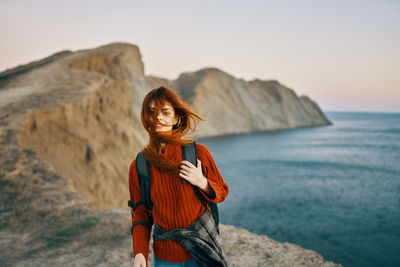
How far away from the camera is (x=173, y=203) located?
70.2 inches

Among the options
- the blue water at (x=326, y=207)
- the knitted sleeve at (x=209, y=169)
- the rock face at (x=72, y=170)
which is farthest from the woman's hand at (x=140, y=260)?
the blue water at (x=326, y=207)

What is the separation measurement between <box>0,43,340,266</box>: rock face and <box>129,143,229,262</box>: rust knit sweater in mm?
422

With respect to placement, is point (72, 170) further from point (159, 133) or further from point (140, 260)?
point (159, 133)

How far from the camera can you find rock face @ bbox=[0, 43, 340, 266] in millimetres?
4840

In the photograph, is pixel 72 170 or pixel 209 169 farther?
pixel 72 170

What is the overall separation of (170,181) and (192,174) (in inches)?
7.6

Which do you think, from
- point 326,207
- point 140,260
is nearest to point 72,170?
point 140,260

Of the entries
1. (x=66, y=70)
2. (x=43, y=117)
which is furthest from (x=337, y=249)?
(x=66, y=70)

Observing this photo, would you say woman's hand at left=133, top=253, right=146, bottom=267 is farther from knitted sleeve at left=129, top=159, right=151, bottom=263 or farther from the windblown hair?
the windblown hair

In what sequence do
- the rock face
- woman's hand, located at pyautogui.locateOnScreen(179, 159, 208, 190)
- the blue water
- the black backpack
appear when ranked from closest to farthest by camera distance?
woman's hand, located at pyautogui.locateOnScreen(179, 159, 208, 190) < the black backpack < the rock face < the blue water

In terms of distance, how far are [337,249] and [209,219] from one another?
7.18 meters

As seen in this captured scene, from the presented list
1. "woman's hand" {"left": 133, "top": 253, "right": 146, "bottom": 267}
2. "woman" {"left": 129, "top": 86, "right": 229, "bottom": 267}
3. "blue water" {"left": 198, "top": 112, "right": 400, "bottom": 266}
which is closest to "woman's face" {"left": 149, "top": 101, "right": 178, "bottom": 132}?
"woman" {"left": 129, "top": 86, "right": 229, "bottom": 267}

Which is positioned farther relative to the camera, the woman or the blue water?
the blue water

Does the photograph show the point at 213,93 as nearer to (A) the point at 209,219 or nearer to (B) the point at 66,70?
(B) the point at 66,70
